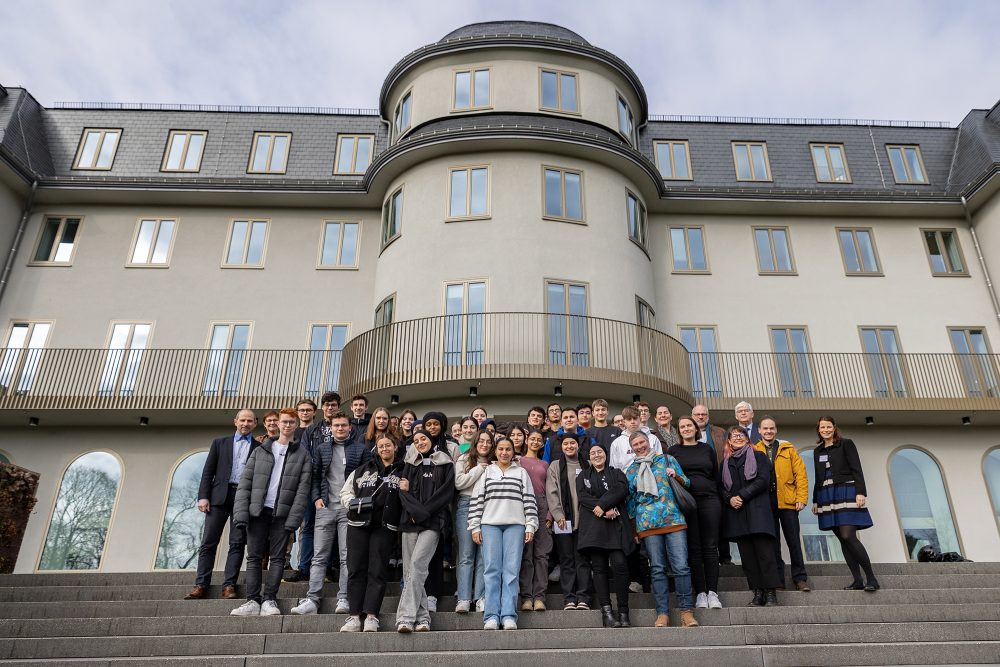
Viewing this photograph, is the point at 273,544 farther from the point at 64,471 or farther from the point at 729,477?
the point at 64,471

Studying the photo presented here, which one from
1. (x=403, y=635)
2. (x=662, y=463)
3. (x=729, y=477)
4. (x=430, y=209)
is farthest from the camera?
(x=430, y=209)

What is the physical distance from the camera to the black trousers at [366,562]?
6.67 metres

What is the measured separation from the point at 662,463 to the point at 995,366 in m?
15.1

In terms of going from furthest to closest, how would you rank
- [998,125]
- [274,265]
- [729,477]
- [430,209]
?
[998,125] < [274,265] < [430,209] < [729,477]

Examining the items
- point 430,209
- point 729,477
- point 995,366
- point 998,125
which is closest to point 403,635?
point 729,477

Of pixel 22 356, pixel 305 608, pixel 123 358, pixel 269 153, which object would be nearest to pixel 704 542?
pixel 305 608

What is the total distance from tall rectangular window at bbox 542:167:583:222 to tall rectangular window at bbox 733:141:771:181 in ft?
21.5

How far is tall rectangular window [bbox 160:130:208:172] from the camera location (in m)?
19.8

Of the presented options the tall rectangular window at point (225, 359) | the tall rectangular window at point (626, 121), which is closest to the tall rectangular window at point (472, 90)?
the tall rectangular window at point (626, 121)

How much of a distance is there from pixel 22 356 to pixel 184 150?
742cm

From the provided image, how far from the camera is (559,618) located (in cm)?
686

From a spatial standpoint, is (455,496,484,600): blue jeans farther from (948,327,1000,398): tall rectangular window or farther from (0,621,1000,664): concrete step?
(948,327,1000,398): tall rectangular window

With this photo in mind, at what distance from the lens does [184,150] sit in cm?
2009

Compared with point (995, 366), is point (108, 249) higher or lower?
higher
